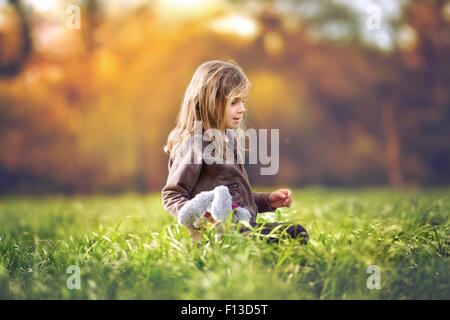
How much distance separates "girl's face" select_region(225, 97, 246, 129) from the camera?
2.20m

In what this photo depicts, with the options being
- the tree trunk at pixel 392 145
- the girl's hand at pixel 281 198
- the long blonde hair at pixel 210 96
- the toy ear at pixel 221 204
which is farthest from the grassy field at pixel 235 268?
the tree trunk at pixel 392 145

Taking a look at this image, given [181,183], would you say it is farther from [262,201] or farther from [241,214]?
[262,201]

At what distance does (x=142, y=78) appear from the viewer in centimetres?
908

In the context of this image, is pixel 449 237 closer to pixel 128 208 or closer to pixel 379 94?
pixel 128 208

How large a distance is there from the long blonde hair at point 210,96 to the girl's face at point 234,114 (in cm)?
2

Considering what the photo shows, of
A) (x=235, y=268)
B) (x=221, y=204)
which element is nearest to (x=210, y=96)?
(x=221, y=204)

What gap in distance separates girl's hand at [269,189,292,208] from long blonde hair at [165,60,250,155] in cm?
41

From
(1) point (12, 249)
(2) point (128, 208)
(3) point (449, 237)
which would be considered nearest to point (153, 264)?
(1) point (12, 249)

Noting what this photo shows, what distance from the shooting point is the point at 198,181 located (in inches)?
84.7

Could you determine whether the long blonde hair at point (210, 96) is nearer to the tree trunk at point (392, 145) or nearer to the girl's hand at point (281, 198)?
the girl's hand at point (281, 198)

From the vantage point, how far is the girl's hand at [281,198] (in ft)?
7.40

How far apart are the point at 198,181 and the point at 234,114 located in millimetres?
362

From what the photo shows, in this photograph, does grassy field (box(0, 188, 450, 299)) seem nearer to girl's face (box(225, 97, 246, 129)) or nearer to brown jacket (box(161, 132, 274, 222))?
brown jacket (box(161, 132, 274, 222))
